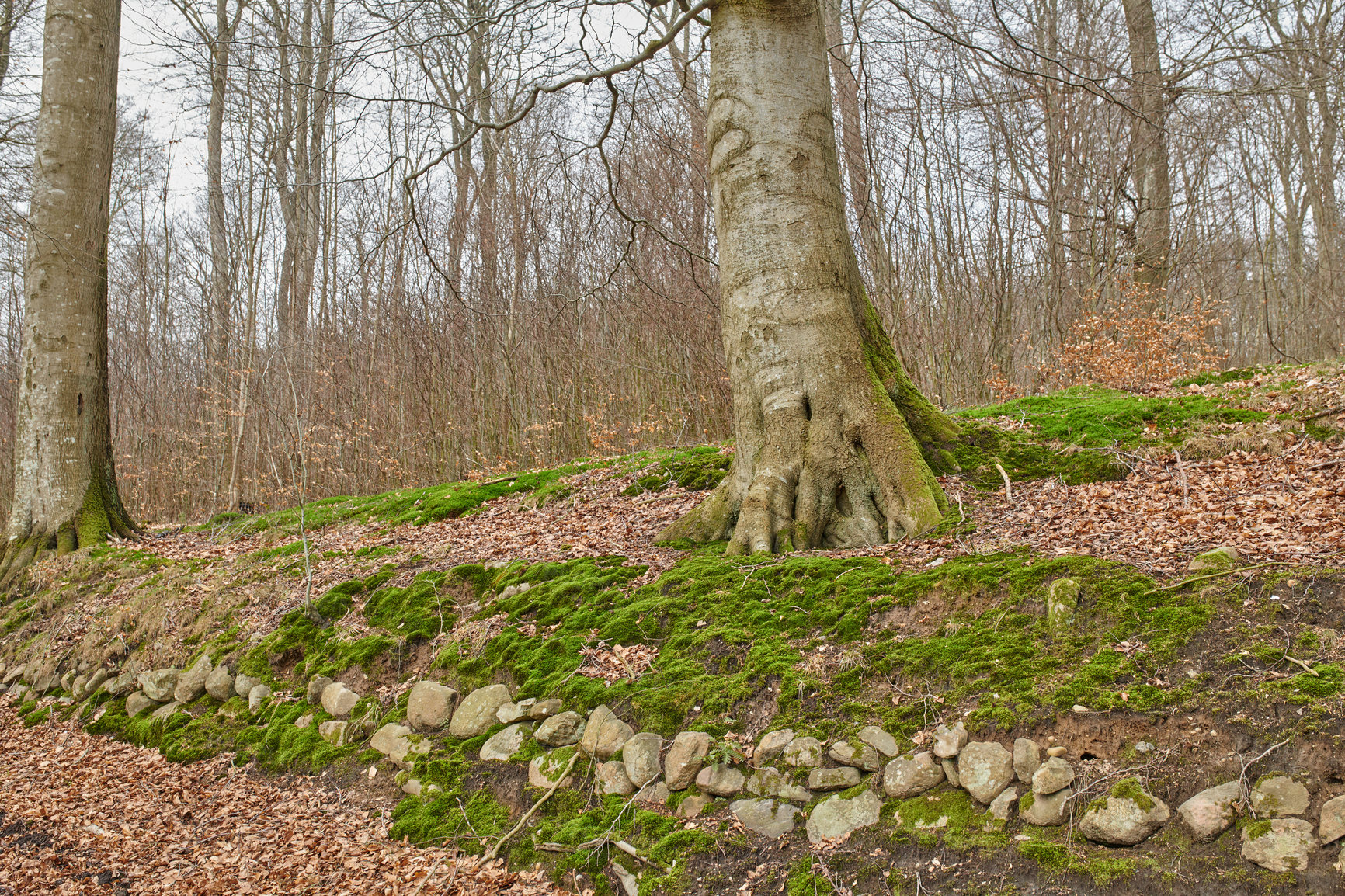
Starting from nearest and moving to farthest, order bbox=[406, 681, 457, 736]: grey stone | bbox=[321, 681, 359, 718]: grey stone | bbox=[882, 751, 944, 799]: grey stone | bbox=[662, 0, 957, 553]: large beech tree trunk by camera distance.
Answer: bbox=[882, 751, 944, 799]: grey stone → bbox=[406, 681, 457, 736]: grey stone → bbox=[321, 681, 359, 718]: grey stone → bbox=[662, 0, 957, 553]: large beech tree trunk

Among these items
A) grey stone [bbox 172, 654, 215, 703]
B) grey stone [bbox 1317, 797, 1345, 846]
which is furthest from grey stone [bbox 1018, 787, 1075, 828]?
grey stone [bbox 172, 654, 215, 703]

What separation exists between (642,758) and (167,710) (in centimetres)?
351

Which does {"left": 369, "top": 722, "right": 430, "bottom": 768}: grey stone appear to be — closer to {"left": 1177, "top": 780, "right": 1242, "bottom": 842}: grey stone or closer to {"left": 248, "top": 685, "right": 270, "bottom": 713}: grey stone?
{"left": 248, "top": 685, "right": 270, "bottom": 713}: grey stone

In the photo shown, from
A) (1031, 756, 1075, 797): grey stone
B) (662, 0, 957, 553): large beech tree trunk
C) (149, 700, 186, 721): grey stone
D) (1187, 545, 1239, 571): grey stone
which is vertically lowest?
(149, 700, 186, 721): grey stone

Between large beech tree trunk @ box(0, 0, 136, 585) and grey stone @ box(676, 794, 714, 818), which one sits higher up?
large beech tree trunk @ box(0, 0, 136, 585)

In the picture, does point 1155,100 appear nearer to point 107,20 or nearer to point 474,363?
point 474,363

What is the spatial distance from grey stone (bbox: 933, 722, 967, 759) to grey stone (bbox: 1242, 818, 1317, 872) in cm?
79

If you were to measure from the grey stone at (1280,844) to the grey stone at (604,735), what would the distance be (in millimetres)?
2048

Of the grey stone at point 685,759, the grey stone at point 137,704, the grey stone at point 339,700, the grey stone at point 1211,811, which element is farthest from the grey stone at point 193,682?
the grey stone at point 1211,811

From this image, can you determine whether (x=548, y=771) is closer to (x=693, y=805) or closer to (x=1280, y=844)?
(x=693, y=805)

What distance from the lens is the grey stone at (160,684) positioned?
5027mm

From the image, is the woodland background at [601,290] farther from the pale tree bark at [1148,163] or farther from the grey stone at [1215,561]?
the grey stone at [1215,561]

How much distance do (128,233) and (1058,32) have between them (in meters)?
17.2

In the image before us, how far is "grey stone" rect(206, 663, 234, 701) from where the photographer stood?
478 cm
